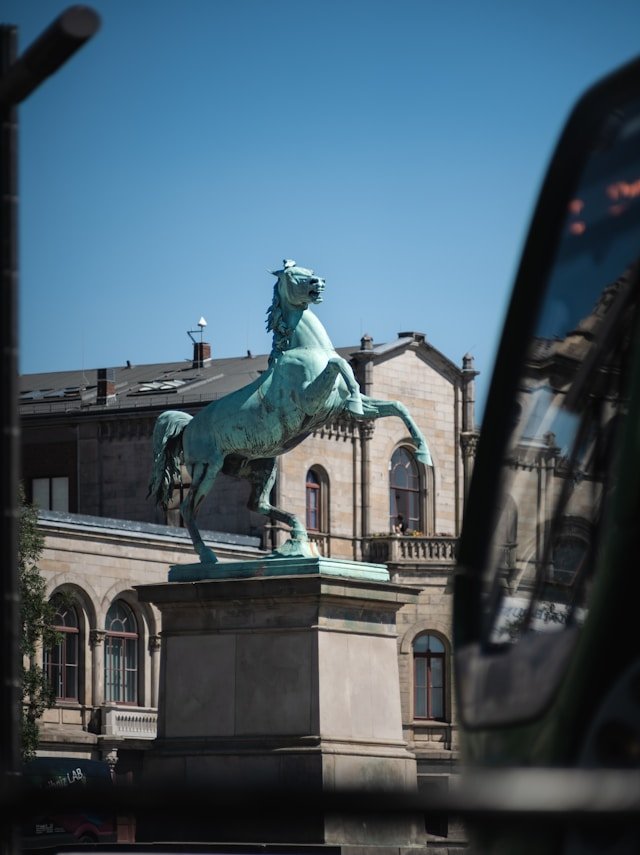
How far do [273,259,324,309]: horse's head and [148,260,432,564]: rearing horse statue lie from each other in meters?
0.01

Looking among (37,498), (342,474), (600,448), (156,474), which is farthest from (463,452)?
(600,448)

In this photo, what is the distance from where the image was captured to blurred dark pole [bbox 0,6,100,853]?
5.91 meters

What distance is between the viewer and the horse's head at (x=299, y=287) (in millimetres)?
24078

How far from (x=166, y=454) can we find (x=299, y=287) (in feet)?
9.66

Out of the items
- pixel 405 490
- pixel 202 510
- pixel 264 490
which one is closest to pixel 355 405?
pixel 264 490

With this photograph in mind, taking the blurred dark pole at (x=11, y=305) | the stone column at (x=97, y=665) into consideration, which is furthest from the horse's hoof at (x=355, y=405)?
the stone column at (x=97, y=665)

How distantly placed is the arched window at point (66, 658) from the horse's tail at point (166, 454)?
31.1 meters

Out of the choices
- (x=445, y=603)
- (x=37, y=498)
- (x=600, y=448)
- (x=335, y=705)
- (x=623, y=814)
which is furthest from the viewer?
(x=37, y=498)

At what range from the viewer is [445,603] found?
65250mm

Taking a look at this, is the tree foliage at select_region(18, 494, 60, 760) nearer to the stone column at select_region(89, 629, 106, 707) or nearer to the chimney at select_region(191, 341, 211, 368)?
the stone column at select_region(89, 629, 106, 707)

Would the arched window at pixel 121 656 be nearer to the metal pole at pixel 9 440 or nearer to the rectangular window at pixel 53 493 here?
the rectangular window at pixel 53 493

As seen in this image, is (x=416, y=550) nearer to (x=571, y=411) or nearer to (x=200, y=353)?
(x=200, y=353)

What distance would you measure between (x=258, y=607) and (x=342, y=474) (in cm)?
4509

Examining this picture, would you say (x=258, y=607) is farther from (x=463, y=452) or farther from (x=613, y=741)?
(x=463, y=452)
